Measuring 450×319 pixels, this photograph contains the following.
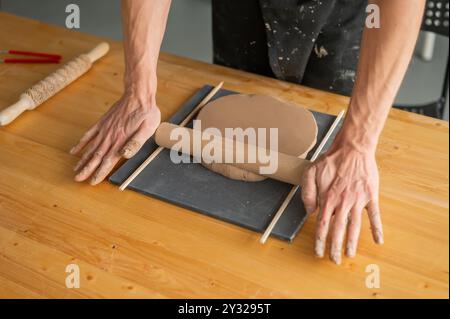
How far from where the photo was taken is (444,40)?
3.40 m

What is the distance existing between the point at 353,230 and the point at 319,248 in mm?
83

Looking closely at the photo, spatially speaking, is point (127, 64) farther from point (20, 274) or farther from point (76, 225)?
point (20, 274)

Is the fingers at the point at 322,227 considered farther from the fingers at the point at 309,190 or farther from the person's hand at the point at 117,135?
the person's hand at the point at 117,135

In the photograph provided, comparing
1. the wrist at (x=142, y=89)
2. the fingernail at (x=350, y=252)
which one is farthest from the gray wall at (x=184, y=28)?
the fingernail at (x=350, y=252)

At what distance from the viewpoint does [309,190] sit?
1248mm

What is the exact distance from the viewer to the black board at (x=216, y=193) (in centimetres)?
125

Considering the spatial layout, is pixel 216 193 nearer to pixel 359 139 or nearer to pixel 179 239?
pixel 179 239

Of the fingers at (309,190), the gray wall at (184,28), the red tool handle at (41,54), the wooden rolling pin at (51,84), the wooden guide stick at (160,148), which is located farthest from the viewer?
the gray wall at (184,28)

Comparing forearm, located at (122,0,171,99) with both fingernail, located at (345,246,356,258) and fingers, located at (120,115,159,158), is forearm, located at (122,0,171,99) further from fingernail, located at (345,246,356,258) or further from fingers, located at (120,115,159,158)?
fingernail, located at (345,246,356,258)

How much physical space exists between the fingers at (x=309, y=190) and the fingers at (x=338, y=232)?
0.06 m

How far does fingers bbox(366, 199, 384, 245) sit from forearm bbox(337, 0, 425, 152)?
125 mm

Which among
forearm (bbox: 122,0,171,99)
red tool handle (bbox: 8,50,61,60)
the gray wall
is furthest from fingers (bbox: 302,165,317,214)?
the gray wall

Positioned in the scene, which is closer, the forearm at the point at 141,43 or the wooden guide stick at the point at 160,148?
the wooden guide stick at the point at 160,148

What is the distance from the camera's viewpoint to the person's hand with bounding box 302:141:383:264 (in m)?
1.19
